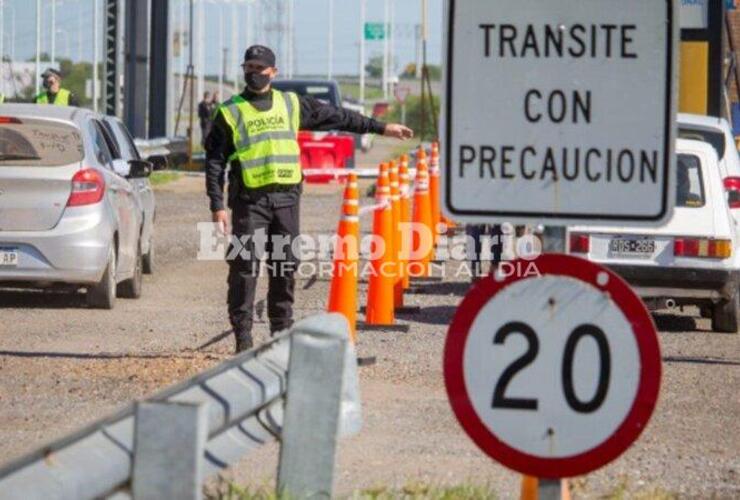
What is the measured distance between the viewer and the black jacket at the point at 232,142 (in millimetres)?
12188

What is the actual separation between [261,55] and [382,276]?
10.6 ft

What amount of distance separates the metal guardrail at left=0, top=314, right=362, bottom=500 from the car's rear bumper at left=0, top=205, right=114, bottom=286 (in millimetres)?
8737

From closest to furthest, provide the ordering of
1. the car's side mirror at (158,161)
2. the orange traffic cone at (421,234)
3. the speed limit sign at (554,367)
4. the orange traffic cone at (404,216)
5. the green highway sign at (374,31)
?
the speed limit sign at (554,367) → the orange traffic cone at (404,216) → the car's side mirror at (158,161) → the orange traffic cone at (421,234) → the green highway sign at (374,31)

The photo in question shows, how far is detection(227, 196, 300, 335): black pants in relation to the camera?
12.2 meters

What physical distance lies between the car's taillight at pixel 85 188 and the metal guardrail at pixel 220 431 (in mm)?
8833

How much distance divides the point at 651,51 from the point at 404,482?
3657 mm

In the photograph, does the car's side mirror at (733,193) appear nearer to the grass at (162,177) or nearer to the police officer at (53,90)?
the police officer at (53,90)

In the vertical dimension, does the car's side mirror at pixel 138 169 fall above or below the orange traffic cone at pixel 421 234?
above

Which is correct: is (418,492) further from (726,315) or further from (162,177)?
(162,177)

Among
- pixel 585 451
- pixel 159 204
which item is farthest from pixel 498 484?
pixel 159 204

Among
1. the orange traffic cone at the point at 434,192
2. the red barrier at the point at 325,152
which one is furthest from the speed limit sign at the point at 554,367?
the red barrier at the point at 325,152

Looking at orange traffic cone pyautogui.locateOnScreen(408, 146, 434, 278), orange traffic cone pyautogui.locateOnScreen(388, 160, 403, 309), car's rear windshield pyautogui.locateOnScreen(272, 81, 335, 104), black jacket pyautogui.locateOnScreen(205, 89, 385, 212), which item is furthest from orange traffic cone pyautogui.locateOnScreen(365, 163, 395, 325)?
car's rear windshield pyautogui.locateOnScreen(272, 81, 335, 104)

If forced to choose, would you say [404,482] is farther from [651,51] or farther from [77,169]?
[77,169]

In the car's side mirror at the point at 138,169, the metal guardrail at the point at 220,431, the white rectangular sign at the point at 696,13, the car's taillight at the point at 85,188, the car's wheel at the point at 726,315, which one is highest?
the white rectangular sign at the point at 696,13
